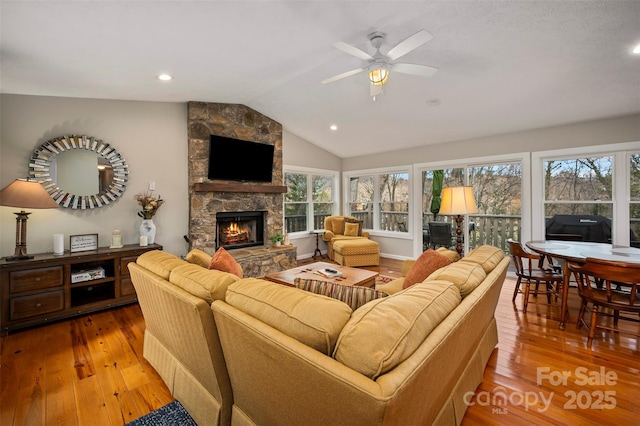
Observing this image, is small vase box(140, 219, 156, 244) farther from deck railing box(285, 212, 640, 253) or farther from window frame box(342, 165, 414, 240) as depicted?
window frame box(342, 165, 414, 240)

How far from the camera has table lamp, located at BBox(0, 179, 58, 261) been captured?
9.01 ft

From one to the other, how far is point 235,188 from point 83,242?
2.12m

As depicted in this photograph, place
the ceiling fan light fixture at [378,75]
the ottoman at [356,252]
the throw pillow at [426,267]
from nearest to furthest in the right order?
the throw pillow at [426,267]
the ceiling fan light fixture at [378,75]
the ottoman at [356,252]

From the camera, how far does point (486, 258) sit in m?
2.10

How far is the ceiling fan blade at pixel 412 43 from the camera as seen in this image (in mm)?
2031

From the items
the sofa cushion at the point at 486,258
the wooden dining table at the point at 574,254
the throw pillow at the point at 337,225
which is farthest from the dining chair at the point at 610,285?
the throw pillow at the point at 337,225

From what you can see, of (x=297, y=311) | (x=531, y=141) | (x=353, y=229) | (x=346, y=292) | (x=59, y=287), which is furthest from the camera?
(x=353, y=229)

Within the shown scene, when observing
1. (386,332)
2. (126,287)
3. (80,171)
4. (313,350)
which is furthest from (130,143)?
(386,332)

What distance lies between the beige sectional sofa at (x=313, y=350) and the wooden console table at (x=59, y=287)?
2.00 meters

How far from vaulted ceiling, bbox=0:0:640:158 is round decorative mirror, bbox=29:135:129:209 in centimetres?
62

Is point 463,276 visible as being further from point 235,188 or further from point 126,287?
point 235,188

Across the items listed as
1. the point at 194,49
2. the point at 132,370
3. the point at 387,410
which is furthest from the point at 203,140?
the point at 387,410

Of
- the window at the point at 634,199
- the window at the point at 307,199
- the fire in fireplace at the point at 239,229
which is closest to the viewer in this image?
the window at the point at 634,199

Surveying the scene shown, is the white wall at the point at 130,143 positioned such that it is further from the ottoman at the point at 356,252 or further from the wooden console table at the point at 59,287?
the ottoman at the point at 356,252
